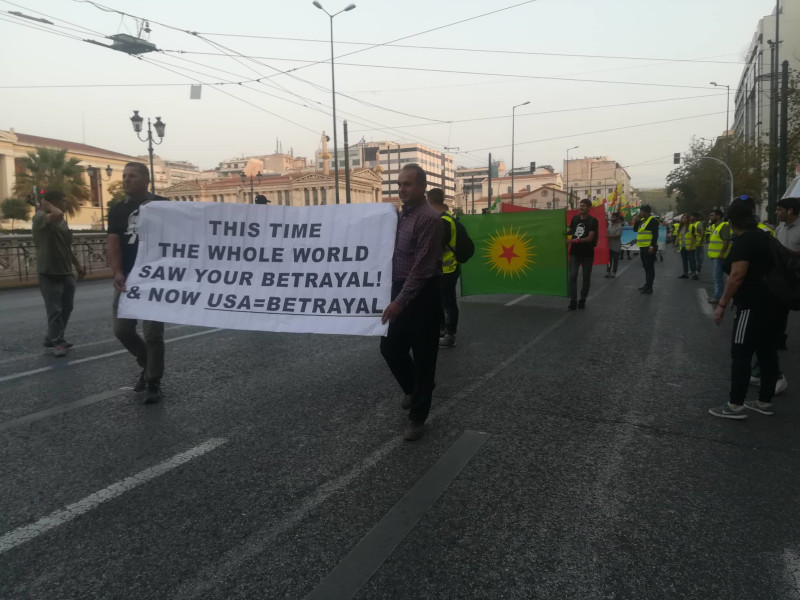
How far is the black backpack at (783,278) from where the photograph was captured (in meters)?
4.20

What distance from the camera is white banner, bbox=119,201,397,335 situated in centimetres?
435

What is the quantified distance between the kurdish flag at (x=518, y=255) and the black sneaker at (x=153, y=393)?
6.47 meters

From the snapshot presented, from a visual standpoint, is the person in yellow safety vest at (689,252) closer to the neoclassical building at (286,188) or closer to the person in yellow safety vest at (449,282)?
the person in yellow safety vest at (449,282)

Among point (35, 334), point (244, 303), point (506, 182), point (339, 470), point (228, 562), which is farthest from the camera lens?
point (506, 182)

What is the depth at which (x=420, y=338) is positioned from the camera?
13.1 ft

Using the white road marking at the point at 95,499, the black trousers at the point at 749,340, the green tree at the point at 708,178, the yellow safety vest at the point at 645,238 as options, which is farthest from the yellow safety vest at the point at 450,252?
the green tree at the point at 708,178

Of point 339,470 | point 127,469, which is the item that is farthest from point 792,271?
point 127,469

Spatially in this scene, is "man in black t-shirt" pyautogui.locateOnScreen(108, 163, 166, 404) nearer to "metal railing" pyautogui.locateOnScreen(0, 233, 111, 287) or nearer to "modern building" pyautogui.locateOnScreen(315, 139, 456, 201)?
"metal railing" pyautogui.locateOnScreen(0, 233, 111, 287)

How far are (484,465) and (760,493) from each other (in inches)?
58.0

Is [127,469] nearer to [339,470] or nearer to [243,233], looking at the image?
[339,470]

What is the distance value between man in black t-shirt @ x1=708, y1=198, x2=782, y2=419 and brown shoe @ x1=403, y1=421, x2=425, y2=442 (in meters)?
2.25

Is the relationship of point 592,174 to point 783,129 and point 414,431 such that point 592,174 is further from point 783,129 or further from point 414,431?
point 414,431

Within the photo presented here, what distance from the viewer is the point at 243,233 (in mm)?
4918

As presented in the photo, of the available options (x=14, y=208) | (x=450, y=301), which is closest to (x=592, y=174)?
(x=14, y=208)
